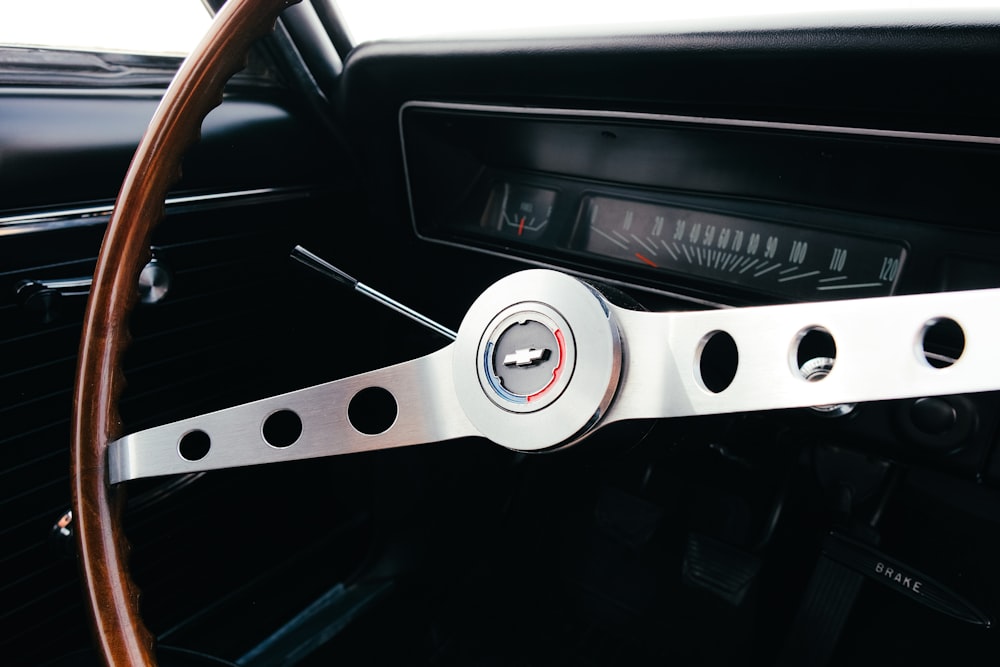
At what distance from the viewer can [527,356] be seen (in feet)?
2.23

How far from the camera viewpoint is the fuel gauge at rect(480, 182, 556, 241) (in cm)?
127

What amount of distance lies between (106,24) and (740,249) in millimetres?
1039

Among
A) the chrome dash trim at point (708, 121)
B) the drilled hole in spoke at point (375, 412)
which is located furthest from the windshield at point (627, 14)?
the drilled hole in spoke at point (375, 412)

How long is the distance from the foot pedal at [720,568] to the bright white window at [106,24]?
111 cm

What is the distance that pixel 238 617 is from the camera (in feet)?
4.66

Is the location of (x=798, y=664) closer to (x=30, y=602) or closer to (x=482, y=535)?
(x=482, y=535)

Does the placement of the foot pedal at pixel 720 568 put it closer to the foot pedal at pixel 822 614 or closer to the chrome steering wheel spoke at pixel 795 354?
the foot pedal at pixel 822 614

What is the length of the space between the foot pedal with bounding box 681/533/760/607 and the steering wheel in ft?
2.37

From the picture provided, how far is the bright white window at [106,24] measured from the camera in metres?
1.15

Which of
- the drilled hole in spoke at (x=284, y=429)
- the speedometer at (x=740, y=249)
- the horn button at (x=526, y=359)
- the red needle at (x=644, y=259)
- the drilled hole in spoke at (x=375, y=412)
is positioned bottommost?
the drilled hole in spoke at (x=284, y=429)

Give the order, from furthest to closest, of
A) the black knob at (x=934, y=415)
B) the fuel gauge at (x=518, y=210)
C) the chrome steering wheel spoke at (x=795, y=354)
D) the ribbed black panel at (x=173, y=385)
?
the fuel gauge at (x=518, y=210) < the ribbed black panel at (x=173, y=385) < the black knob at (x=934, y=415) < the chrome steering wheel spoke at (x=795, y=354)

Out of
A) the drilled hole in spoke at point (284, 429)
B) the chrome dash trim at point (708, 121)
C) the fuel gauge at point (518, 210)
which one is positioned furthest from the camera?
the drilled hole in spoke at point (284, 429)

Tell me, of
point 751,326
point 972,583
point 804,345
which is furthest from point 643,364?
point 972,583

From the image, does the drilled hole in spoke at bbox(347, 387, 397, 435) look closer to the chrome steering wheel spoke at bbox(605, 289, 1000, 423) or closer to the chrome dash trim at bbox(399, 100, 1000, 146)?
the chrome dash trim at bbox(399, 100, 1000, 146)
